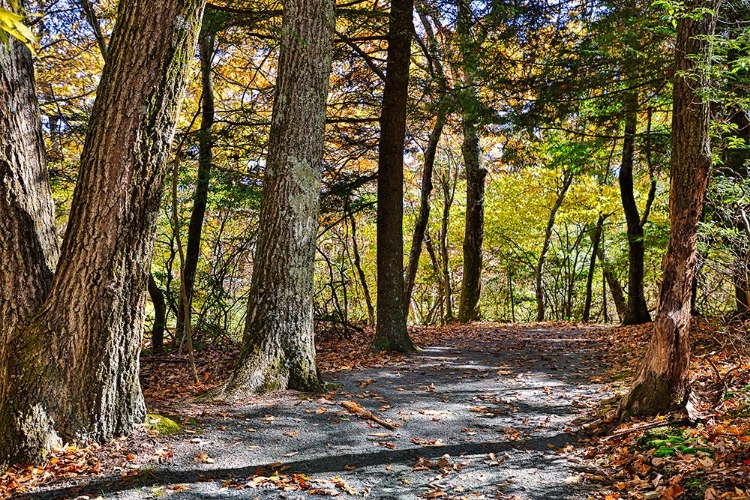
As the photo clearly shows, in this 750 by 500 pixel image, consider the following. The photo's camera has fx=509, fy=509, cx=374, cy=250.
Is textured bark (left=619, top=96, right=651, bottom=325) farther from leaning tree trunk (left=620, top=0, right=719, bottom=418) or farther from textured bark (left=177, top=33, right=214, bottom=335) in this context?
textured bark (left=177, top=33, right=214, bottom=335)

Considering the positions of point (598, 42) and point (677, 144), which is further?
point (598, 42)

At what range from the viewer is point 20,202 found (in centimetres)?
377

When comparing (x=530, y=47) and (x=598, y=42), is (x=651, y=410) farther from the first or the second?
(x=530, y=47)

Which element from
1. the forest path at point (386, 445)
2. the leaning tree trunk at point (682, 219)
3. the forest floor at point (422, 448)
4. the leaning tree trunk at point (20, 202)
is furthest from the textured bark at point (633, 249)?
the leaning tree trunk at point (20, 202)

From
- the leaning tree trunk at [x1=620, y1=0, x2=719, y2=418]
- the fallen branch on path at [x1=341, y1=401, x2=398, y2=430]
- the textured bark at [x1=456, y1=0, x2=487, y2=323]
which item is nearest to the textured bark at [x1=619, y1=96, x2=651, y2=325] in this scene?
the textured bark at [x1=456, y1=0, x2=487, y2=323]

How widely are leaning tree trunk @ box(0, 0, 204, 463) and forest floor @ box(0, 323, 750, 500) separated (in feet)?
1.25

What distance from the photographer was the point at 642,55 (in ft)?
25.3

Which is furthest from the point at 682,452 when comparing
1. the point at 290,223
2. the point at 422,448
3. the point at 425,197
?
the point at 425,197

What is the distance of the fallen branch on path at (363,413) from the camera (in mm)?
4840

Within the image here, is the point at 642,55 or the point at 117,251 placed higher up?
the point at 642,55

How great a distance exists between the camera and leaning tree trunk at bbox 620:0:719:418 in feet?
13.9

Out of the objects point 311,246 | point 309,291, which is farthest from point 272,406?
point 311,246

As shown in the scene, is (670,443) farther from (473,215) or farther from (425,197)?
(473,215)

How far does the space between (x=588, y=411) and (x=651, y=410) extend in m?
1.02
